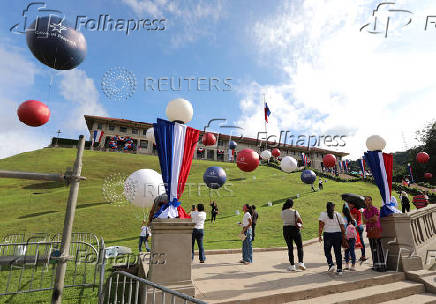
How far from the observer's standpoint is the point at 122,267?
276 inches

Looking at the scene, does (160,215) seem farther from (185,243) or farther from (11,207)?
(11,207)

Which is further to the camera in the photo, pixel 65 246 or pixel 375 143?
pixel 375 143

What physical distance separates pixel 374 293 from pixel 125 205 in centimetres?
1936

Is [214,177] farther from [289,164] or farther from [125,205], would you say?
[125,205]

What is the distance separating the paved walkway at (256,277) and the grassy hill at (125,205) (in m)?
3.51

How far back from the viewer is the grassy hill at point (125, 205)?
47.0 ft

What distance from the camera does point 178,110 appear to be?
5613 millimetres

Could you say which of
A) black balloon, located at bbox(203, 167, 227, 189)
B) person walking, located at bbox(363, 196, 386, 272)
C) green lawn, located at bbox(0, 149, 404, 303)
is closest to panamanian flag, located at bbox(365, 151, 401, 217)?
person walking, located at bbox(363, 196, 386, 272)

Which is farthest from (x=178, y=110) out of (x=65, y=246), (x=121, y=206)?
(x=121, y=206)

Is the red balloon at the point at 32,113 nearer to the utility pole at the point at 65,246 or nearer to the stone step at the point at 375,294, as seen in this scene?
the utility pole at the point at 65,246

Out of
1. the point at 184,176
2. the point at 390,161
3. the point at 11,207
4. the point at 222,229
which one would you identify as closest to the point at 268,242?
the point at 222,229

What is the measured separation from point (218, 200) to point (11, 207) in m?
17.6

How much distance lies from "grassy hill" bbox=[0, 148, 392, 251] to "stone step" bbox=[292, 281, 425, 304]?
18.9ft

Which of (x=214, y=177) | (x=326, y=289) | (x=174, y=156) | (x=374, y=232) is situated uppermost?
(x=214, y=177)
